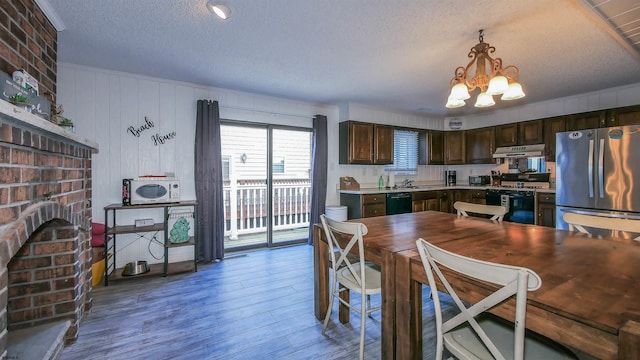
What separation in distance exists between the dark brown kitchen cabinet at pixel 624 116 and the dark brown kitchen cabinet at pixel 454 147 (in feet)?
7.32

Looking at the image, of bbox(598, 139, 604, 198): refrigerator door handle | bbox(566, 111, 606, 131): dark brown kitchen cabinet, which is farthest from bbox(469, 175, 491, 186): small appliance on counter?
bbox(598, 139, 604, 198): refrigerator door handle

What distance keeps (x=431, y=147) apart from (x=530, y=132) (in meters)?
1.68

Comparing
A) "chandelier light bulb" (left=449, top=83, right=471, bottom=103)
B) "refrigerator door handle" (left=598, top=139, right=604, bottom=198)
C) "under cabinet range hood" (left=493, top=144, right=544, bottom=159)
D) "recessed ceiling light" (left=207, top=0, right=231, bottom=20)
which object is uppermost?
"recessed ceiling light" (left=207, top=0, right=231, bottom=20)

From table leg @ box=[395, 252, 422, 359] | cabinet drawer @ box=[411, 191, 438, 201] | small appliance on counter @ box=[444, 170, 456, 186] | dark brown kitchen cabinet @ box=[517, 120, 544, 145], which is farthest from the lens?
small appliance on counter @ box=[444, 170, 456, 186]

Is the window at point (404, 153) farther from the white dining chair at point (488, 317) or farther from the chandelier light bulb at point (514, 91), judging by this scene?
the white dining chair at point (488, 317)

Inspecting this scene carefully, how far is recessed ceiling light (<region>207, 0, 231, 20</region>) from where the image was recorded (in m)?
1.94

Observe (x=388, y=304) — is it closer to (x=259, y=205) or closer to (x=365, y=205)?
(x=365, y=205)

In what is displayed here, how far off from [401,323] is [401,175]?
4607 mm

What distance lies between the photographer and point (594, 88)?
3922 mm

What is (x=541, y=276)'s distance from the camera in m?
1.14

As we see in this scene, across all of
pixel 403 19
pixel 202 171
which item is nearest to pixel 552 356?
pixel 403 19

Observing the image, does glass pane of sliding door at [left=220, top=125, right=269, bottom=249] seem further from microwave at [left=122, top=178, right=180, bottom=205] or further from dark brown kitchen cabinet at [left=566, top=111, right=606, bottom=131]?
dark brown kitchen cabinet at [left=566, top=111, right=606, bottom=131]

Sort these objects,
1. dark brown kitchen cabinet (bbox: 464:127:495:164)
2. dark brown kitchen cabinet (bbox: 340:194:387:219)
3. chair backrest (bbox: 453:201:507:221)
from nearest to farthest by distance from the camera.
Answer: chair backrest (bbox: 453:201:507:221)
dark brown kitchen cabinet (bbox: 340:194:387:219)
dark brown kitchen cabinet (bbox: 464:127:495:164)

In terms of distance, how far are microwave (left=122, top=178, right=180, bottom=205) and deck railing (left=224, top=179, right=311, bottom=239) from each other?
4.52 ft
